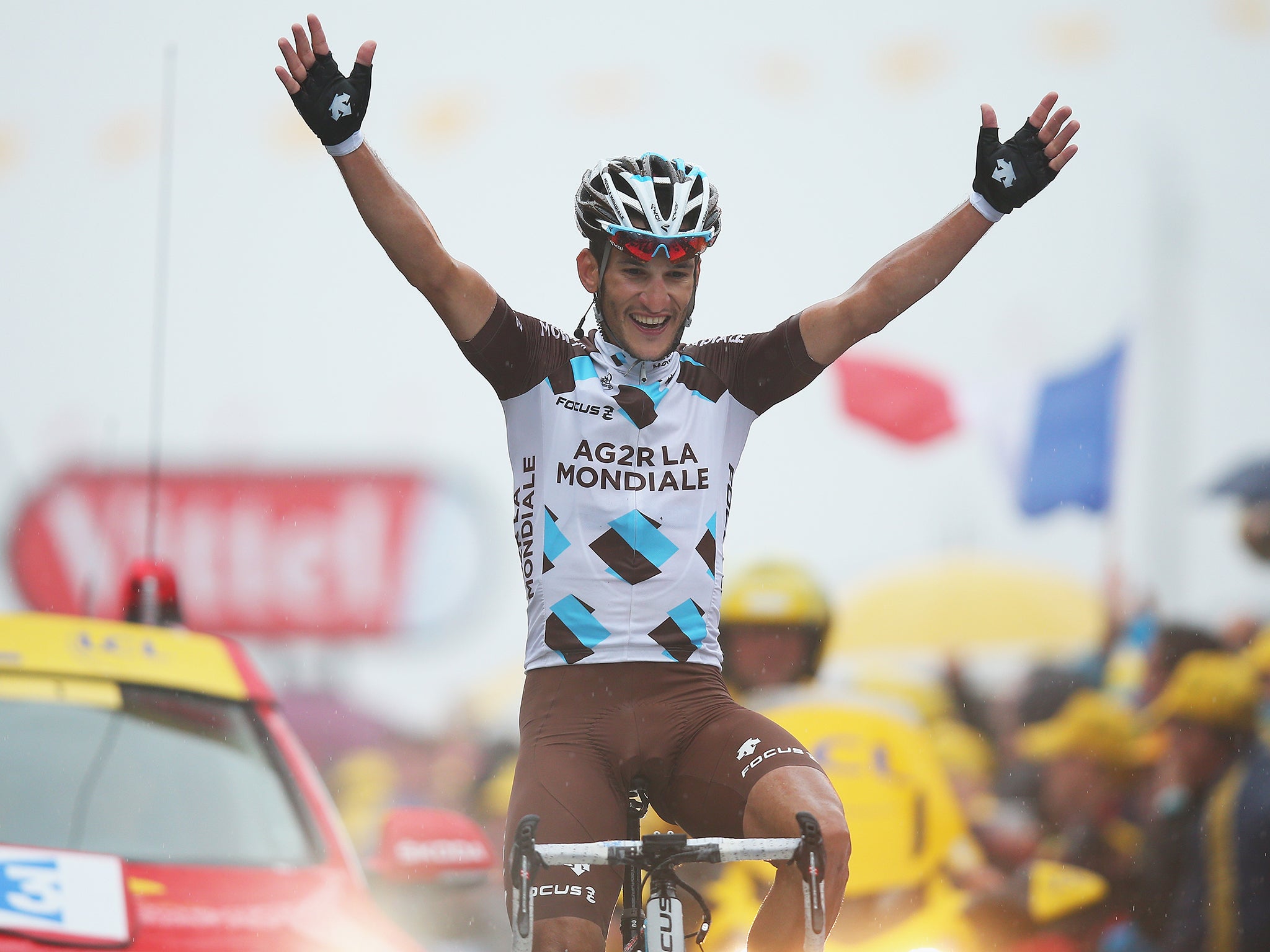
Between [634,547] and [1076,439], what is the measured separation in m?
3.39

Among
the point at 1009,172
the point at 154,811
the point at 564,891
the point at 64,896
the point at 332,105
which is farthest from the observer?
the point at 154,811

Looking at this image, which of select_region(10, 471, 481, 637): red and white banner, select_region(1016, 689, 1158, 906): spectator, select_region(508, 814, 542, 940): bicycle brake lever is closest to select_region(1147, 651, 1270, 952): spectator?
select_region(1016, 689, 1158, 906): spectator

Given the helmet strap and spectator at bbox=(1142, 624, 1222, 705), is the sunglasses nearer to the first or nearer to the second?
the helmet strap

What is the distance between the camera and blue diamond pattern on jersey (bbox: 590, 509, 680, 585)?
2494 mm

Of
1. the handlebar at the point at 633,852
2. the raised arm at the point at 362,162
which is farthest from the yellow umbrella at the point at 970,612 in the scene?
the handlebar at the point at 633,852

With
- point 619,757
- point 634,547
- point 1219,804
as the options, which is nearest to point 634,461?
point 634,547

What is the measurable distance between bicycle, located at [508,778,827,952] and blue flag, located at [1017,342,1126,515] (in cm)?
346

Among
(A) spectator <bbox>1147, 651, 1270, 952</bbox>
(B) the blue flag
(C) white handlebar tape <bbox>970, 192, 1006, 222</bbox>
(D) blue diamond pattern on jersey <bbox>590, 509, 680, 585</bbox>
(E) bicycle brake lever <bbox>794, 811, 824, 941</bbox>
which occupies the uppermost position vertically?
(C) white handlebar tape <bbox>970, 192, 1006, 222</bbox>

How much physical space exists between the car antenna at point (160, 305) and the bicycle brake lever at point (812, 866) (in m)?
3.34

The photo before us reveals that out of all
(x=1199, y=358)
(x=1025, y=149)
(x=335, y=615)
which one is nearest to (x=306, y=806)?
(x=335, y=615)

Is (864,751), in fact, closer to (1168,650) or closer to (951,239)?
(1168,650)

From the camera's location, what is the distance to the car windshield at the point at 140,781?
3.93 meters

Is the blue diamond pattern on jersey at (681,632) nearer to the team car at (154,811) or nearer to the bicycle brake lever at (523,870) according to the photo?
the bicycle brake lever at (523,870)

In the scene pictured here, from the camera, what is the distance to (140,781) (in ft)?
13.4
